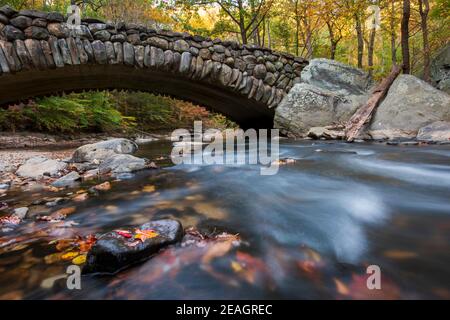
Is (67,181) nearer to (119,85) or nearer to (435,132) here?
(435,132)

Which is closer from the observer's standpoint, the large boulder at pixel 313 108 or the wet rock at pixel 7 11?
the wet rock at pixel 7 11

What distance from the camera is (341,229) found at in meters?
1.87

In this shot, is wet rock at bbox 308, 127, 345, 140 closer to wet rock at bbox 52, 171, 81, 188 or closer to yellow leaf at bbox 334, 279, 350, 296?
wet rock at bbox 52, 171, 81, 188

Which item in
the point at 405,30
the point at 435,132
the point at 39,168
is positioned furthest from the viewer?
the point at 405,30

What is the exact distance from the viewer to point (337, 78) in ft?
26.0

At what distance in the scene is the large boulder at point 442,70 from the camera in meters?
7.83

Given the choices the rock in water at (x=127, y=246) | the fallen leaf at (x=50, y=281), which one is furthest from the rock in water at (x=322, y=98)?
the fallen leaf at (x=50, y=281)

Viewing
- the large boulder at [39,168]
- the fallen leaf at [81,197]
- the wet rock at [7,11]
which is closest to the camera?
the fallen leaf at [81,197]

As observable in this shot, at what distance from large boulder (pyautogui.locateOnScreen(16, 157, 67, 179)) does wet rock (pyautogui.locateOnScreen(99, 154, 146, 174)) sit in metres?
0.56

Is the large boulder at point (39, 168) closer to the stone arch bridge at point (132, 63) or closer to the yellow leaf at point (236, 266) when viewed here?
the stone arch bridge at point (132, 63)

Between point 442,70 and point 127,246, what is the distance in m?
9.58

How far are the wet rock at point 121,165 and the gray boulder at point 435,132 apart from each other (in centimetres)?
487

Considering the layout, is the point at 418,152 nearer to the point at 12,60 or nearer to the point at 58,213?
the point at 58,213

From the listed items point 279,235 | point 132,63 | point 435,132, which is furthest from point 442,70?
point 279,235
